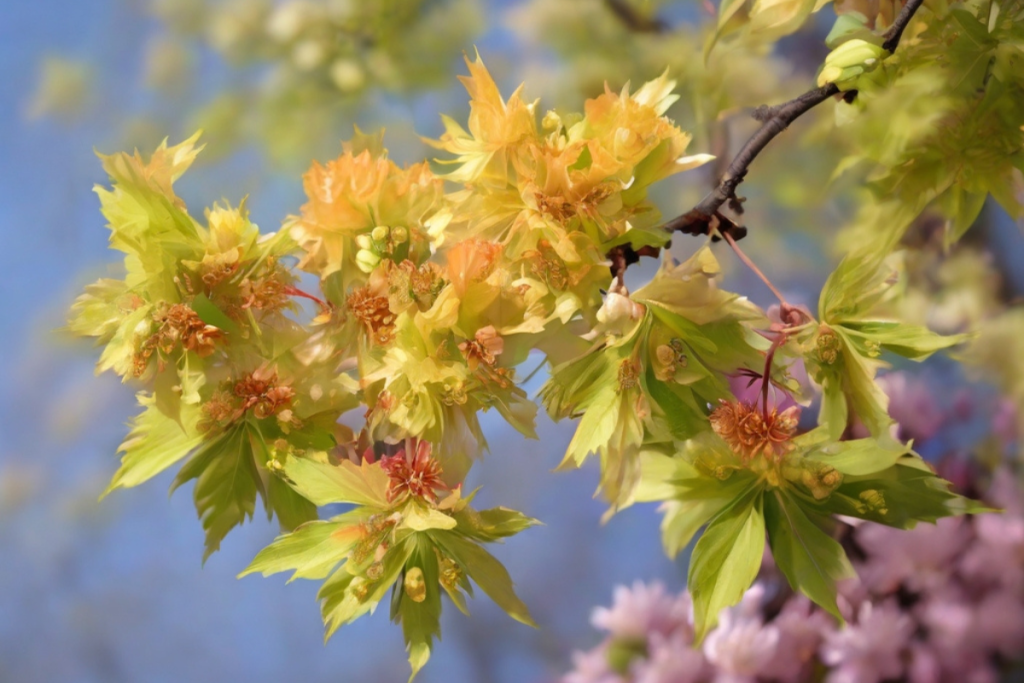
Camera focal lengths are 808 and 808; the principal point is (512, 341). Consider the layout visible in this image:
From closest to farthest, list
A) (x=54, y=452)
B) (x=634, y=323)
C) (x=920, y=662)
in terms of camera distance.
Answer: (x=634, y=323) → (x=920, y=662) → (x=54, y=452)

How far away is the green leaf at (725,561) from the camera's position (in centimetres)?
27

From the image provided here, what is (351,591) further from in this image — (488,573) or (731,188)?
(731,188)

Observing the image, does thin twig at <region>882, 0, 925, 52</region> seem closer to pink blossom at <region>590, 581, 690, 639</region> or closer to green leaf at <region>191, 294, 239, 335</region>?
green leaf at <region>191, 294, 239, 335</region>

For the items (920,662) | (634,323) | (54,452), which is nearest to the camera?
(634,323)

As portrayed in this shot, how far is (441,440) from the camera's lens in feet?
0.87

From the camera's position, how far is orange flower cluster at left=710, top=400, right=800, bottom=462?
0.90ft

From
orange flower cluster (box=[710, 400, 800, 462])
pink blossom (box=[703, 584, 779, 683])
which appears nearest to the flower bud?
orange flower cluster (box=[710, 400, 800, 462])

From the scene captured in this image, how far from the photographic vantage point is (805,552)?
0.93 feet

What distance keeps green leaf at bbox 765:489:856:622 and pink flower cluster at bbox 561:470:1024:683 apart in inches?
12.3

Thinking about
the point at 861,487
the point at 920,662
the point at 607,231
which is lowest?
the point at 920,662

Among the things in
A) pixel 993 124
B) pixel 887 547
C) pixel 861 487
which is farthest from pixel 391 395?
pixel 887 547

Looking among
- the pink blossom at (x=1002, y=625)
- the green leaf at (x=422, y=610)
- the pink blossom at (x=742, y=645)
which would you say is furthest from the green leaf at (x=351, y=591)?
the pink blossom at (x=1002, y=625)

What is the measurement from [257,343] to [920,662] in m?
0.53

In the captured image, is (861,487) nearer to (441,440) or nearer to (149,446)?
(441,440)
